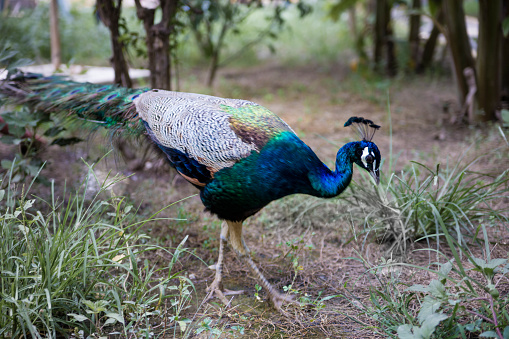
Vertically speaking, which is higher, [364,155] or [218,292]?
[364,155]

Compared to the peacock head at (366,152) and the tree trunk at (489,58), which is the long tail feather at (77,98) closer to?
the peacock head at (366,152)

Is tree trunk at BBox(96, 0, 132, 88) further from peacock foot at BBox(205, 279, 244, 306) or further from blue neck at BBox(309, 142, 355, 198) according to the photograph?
blue neck at BBox(309, 142, 355, 198)

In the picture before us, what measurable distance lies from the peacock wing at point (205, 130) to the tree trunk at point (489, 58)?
3318mm

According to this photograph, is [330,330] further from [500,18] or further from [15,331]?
[500,18]

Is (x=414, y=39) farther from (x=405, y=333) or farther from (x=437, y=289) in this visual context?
(x=405, y=333)

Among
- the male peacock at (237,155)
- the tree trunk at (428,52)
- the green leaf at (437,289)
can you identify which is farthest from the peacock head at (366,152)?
the tree trunk at (428,52)

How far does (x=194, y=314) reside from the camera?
8.29ft

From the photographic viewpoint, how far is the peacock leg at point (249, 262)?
105 inches

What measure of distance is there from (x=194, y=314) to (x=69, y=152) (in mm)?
2903

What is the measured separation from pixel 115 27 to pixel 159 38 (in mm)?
421

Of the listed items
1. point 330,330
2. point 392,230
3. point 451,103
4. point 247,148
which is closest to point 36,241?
point 247,148

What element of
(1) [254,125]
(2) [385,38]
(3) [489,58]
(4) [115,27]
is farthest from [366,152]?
(2) [385,38]

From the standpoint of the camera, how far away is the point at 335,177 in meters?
2.53

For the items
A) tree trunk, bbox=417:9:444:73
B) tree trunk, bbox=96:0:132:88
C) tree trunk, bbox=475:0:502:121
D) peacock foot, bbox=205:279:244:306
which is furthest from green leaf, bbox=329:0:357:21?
peacock foot, bbox=205:279:244:306
